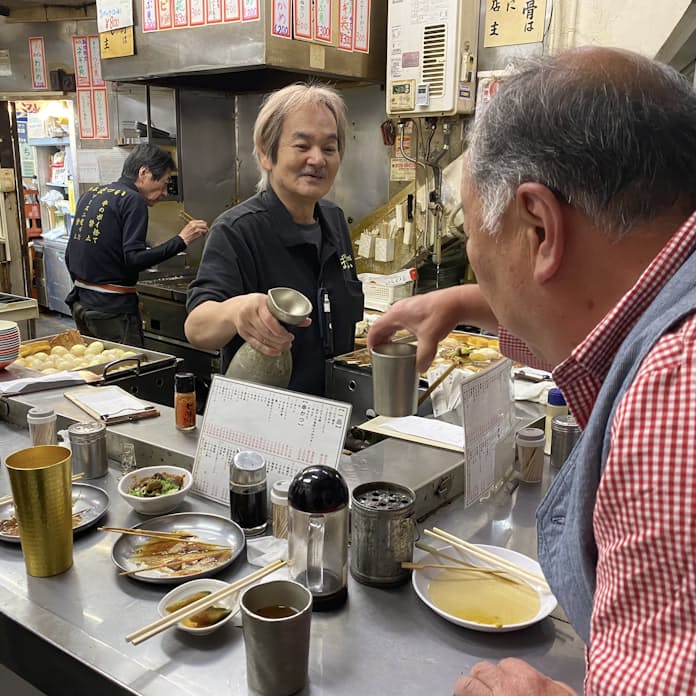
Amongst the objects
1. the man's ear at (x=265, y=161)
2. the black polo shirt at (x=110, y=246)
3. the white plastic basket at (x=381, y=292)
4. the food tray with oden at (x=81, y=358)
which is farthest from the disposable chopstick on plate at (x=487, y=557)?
the black polo shirt at (x=110, y=246)

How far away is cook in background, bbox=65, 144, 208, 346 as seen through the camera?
14.2ft

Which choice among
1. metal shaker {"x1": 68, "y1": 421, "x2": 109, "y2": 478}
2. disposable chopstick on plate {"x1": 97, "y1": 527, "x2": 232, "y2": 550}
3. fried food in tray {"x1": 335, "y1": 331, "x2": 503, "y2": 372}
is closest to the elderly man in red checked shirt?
disposable chopstick on plate {"x1": 97, "y1": 527, "x2": 232, "y2": 550}

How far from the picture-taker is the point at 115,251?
436 cm

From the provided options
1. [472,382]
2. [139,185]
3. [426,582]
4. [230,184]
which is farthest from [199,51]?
[426,582]

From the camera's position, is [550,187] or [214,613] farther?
[214,613]

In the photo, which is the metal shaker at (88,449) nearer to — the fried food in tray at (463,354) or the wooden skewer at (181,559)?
the wooden skewer at (181,559)

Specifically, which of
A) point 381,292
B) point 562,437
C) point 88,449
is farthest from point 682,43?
point 88,449

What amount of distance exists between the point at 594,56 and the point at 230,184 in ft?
16.2

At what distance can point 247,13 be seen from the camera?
373 centimetres

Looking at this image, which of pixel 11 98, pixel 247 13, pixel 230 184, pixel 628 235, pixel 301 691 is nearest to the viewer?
pixel 628 235

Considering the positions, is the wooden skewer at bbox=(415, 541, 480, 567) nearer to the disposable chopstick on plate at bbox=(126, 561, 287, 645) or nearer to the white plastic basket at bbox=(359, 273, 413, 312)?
the disposable chopstick on plate at bbox=(126, 561, 287, 645)

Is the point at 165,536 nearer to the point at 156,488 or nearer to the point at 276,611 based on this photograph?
the point at 156,488

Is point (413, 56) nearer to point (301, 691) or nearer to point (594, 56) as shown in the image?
point (594, 56)

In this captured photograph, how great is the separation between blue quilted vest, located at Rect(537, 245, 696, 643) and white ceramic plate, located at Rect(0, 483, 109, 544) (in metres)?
1.02
